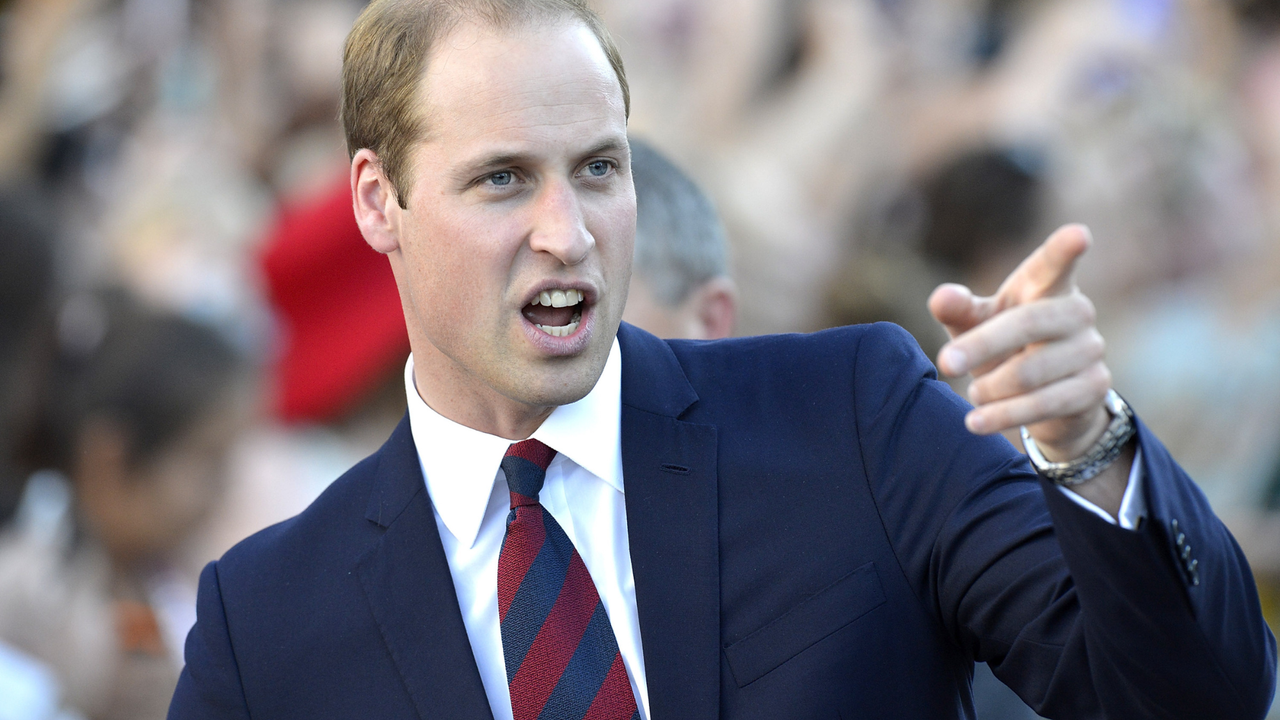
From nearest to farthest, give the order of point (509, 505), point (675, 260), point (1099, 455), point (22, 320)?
point (1099, 455)
point (509, 505)
point (675, 260)
point (22, 320)

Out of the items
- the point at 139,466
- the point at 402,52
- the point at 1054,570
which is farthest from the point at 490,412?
the point at 139,466

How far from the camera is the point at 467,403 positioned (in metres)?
2.38

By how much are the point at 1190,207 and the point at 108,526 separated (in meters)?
4.52

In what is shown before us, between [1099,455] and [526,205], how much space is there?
3.15 ft

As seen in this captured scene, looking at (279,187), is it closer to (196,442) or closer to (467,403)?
(196,442)

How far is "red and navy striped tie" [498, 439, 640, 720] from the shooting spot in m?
2.12

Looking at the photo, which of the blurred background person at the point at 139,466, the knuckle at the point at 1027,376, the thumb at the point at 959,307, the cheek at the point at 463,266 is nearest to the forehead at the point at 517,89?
the cheek at the point at 463,266

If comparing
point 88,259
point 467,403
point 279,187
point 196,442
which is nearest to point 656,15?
point 279,187

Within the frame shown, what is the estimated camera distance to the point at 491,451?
233 cm

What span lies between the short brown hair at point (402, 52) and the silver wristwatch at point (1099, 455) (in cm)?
97

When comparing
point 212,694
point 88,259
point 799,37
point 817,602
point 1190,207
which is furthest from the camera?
point 799,37

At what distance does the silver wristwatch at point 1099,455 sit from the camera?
1690 mm

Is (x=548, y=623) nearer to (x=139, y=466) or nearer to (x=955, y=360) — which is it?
(x=955, y=360)

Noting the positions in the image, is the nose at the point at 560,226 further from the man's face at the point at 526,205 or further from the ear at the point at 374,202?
the ear at the point at 374,202
